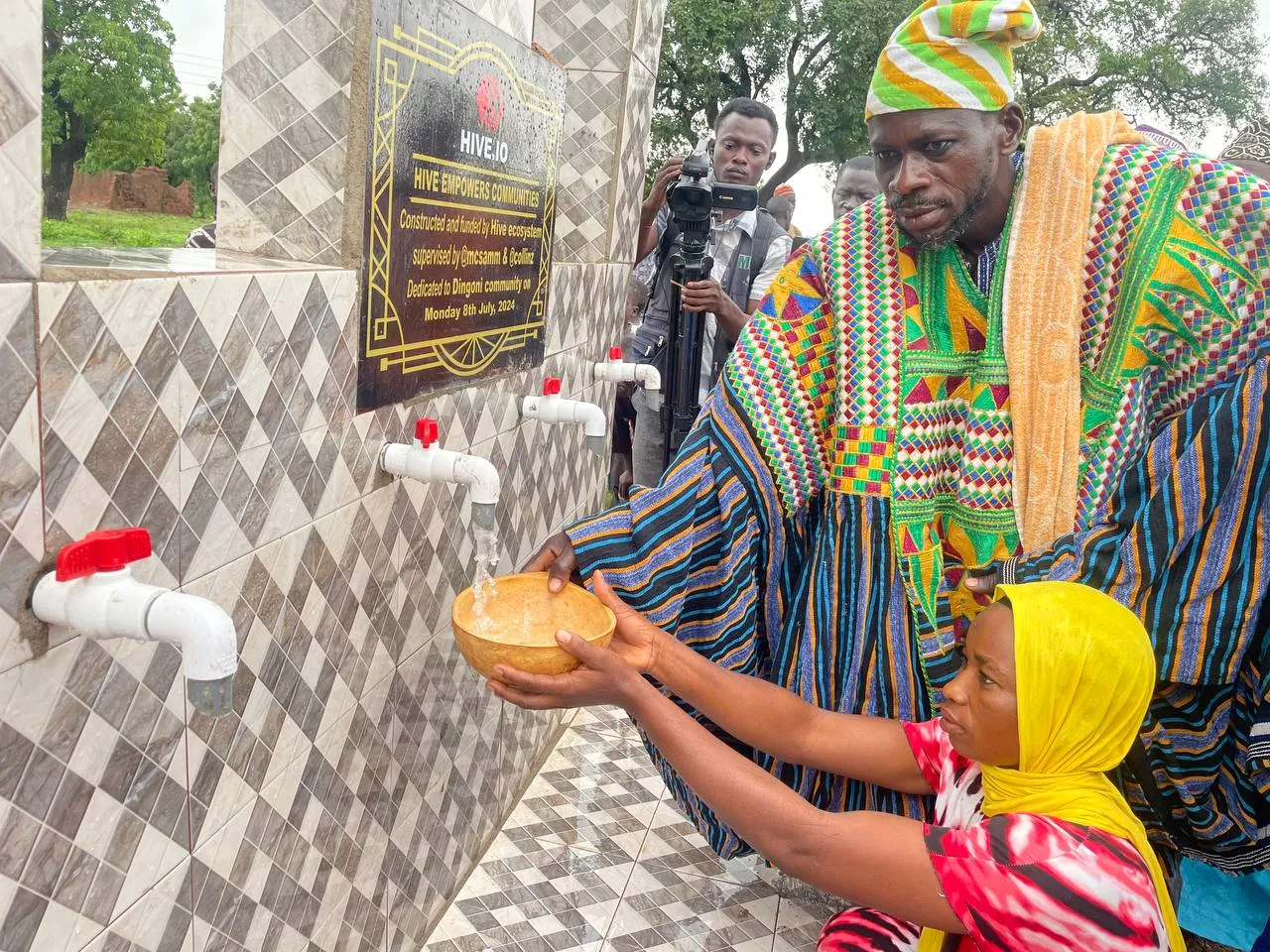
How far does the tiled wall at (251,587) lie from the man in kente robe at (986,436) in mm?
420

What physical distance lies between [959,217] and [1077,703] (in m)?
0.82

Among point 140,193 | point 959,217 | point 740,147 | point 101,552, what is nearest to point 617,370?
point 740,147

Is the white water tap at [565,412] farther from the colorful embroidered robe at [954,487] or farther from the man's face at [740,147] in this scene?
the man's face at [740,147]

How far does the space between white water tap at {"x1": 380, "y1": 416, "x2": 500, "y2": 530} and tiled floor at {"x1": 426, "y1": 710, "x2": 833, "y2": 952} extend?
3.78 ft

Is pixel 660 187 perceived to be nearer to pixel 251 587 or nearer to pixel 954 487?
pixel 954 487

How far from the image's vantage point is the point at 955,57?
164cm

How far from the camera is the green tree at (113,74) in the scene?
158 inches

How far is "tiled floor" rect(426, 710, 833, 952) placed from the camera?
231cm

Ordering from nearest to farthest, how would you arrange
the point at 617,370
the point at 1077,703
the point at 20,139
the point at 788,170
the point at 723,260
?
the point at 20,139 < the point at 1077,703 < the point at 617,370 < the point at 723,260 < the point at 788,170

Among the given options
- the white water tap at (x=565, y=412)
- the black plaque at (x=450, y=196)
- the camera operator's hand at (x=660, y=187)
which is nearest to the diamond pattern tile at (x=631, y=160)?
the camera operator's hand at (x=660, y=187)

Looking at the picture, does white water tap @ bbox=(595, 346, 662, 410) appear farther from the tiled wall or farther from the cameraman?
the tiled wall

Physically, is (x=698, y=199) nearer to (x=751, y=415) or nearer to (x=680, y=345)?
(x=680, y=345)

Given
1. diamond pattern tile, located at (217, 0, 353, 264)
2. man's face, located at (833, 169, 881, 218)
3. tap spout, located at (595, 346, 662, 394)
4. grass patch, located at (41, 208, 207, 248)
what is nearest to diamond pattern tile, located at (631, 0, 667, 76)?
tap spout, located at (595, 346, 662, 394)

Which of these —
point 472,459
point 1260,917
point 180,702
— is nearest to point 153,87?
point 472,459
